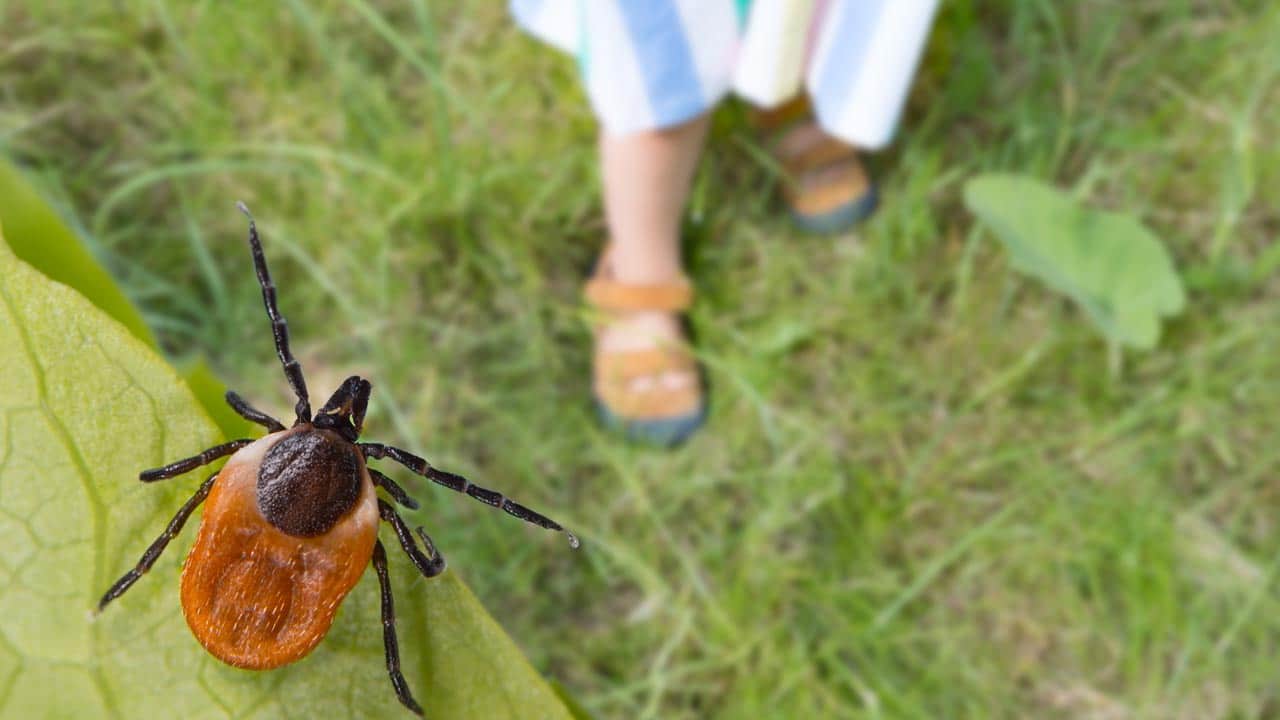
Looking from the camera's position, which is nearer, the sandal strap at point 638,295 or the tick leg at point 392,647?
the tick leg at point 392,647

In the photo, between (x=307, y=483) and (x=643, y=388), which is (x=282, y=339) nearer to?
(x=307, y=483)

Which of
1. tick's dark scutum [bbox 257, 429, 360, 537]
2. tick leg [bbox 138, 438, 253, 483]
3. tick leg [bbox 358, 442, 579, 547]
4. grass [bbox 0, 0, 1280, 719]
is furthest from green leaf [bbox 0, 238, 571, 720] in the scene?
grass [bbox 0, 0, 1280, 719]

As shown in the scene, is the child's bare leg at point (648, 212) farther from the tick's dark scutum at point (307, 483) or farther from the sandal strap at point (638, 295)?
the tick's dark scutum at point (307, 483)

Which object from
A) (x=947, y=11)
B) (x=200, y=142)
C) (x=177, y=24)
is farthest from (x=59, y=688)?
(x=947, y=11)

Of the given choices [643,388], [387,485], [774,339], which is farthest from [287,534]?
[774,339]

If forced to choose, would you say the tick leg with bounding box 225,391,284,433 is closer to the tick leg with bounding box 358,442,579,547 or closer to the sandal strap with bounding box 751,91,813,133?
the tick leg with bounding box 358,442,579,547

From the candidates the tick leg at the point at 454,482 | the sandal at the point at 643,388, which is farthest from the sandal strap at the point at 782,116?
the tick leg at the point at 454,482

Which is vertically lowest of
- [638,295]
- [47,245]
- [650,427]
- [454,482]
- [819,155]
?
[650,427]

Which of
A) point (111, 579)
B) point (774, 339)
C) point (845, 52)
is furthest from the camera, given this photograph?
point (774, 339)
